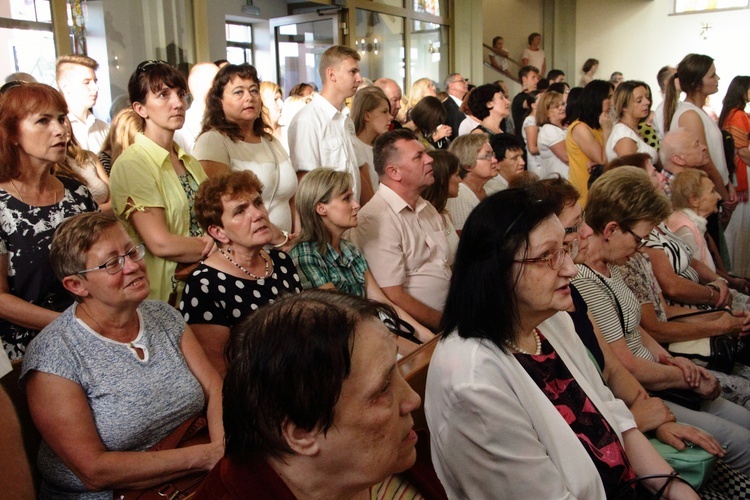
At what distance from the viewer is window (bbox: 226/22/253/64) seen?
956 centimetres

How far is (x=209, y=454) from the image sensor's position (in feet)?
5.91

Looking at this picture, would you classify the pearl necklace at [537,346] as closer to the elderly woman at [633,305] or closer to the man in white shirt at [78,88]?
the elderly woman at [633,305]

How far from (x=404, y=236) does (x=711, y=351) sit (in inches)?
55.2

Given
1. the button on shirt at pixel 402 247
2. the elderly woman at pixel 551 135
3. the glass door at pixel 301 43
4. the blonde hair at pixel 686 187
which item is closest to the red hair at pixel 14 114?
the button on shirt at pixel 402 247

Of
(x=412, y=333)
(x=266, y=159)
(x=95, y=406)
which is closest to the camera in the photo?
(x=95, y=406)

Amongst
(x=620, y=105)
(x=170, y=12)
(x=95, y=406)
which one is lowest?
(x=95, y=406)

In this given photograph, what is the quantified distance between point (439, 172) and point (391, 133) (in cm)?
38

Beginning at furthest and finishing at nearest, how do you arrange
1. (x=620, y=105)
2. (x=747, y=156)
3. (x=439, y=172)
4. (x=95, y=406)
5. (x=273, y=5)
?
(x=273, y=5)
(x=747, y=156)
(x=620, y=105)
(x=439, y=172)
(x=95, y=406)

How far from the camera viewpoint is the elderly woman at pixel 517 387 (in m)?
1.51

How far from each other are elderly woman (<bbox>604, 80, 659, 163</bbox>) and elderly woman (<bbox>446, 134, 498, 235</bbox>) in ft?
3.39

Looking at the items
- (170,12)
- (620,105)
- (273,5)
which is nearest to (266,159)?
(620,105)

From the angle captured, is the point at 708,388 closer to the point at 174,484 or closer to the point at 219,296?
the point at 219,296

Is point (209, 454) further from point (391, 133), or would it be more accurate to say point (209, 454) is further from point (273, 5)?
point (273, 5)

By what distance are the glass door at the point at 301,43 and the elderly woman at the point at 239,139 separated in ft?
17.7
